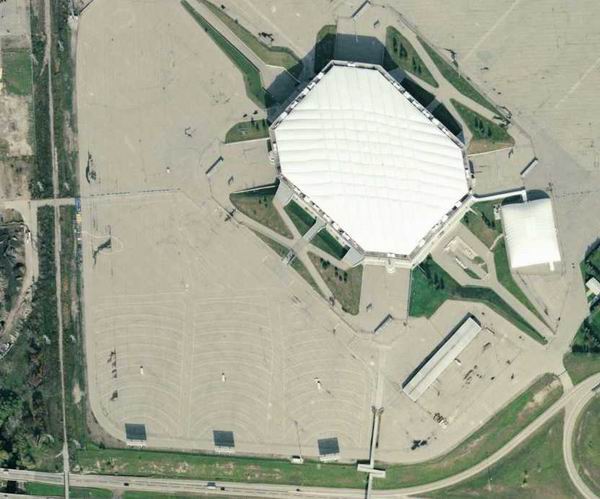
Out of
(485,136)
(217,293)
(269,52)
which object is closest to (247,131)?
(269,52)

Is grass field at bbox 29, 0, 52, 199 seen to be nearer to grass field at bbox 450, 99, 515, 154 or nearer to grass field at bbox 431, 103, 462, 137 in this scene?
grass field at bbox 431, 103, 462, 137

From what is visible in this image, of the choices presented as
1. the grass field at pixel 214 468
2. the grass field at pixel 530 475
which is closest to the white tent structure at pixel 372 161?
the grass field at pixel 214 468

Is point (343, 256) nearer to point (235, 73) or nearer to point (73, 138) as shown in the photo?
point (235, 73)

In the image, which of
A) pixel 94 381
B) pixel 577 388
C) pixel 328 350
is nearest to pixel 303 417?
pixel 328 350

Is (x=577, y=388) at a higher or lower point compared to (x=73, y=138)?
lower

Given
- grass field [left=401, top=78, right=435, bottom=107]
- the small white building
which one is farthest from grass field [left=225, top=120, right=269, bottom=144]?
the small white building

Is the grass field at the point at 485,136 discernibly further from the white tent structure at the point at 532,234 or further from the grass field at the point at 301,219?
the grass field at the point at 301,219
